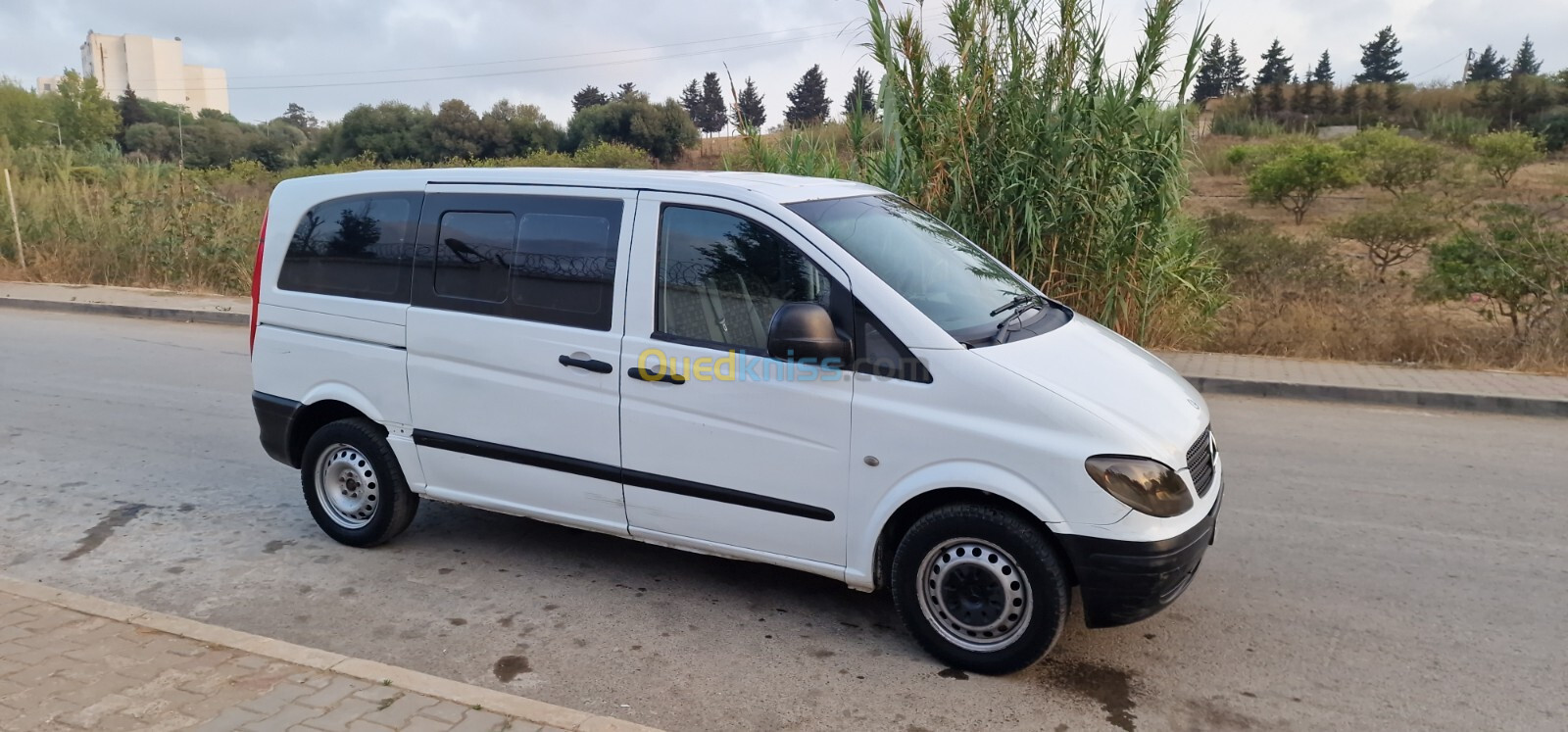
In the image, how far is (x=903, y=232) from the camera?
4.83 meters

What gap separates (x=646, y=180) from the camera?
461 cm

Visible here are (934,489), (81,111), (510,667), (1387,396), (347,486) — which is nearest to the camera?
(934,489)

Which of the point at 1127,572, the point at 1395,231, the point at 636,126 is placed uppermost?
the point at 636,126

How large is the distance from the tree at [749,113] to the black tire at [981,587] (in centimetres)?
780

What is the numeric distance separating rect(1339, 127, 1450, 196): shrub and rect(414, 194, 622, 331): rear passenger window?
29619 mm

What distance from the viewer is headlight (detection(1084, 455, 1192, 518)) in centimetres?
371

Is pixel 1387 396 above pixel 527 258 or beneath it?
beneath

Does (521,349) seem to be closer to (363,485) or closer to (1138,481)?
(363,485)

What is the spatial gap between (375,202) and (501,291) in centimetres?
99

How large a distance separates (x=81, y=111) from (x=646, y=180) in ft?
211

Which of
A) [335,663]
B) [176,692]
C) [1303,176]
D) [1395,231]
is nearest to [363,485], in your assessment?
[335,663]

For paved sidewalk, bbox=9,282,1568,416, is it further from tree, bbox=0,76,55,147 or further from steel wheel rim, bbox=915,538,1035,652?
tree, bbox=0,76,55,147

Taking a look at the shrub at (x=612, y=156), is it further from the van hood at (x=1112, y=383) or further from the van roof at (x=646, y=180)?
the van hood at (x=1112, y=383)

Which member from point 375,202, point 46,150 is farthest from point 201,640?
point 46,150
